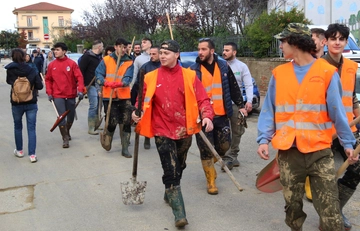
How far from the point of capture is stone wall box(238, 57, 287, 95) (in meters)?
15.4

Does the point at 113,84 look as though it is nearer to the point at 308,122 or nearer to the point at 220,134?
the point at 220,134

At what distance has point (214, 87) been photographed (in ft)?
20.2

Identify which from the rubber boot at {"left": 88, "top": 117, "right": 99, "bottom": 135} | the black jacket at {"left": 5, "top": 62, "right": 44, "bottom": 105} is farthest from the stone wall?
the black jacket at {"left": 5, "top": 62, "right": 44, "bottom": 105}

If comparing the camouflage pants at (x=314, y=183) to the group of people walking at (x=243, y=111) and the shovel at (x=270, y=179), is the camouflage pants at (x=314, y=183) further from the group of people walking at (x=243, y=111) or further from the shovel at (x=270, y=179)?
the shovel at (x=270, y=179)

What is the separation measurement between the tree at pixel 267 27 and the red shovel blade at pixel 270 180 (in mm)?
11466

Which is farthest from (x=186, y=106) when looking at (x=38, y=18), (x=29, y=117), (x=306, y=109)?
(x=38, y=18)

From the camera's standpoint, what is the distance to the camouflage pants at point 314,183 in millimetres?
3664

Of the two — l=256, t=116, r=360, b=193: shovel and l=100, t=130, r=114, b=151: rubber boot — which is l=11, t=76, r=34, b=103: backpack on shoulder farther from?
l=256, t=116, r=360, b=193: shovel

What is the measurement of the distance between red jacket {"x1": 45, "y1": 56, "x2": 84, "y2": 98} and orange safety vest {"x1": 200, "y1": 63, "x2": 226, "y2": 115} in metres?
3.50

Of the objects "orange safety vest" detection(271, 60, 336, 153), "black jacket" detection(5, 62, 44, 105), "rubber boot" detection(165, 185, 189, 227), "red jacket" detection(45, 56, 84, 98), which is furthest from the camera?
→ "red jacket" detection(45, 56, 84, 98)

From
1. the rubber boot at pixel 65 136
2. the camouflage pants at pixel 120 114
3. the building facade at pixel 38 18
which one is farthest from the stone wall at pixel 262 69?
the building facade at pixel 38 18

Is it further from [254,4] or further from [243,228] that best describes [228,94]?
[254,4]

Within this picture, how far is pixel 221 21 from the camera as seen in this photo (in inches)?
817

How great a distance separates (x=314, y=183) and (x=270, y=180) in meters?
0.86
